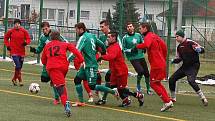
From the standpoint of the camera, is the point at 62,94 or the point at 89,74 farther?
the point at 89,74

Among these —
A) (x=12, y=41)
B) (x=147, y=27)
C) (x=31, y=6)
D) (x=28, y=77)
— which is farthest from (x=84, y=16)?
(x=147, y=27)

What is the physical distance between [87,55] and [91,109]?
1.33 m

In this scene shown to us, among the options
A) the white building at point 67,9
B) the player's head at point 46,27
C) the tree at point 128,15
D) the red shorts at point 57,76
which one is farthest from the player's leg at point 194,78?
the white building at point 67,9

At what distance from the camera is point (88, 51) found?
50.3 feet

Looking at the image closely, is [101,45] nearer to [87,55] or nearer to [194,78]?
[87,55]

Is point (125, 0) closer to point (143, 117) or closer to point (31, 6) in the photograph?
point (31, 6)

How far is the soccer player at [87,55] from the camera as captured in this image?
15188 millimetres

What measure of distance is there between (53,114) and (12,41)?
→ 7203 mm

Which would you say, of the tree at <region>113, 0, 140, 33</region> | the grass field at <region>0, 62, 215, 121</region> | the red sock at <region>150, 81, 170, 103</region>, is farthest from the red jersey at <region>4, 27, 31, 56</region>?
the tree at <region>113, 0, 140, 33</region>

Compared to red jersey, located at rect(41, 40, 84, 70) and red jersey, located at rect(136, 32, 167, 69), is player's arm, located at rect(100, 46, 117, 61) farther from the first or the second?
red jersey, located at rect(41, 40, 84, 70)

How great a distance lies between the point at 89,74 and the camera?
15.3m

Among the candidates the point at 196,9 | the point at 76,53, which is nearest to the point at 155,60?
the point at 76,53

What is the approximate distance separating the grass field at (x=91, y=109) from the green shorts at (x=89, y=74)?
23.9 inches

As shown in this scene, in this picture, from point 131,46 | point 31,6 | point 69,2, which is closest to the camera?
point 131,46
